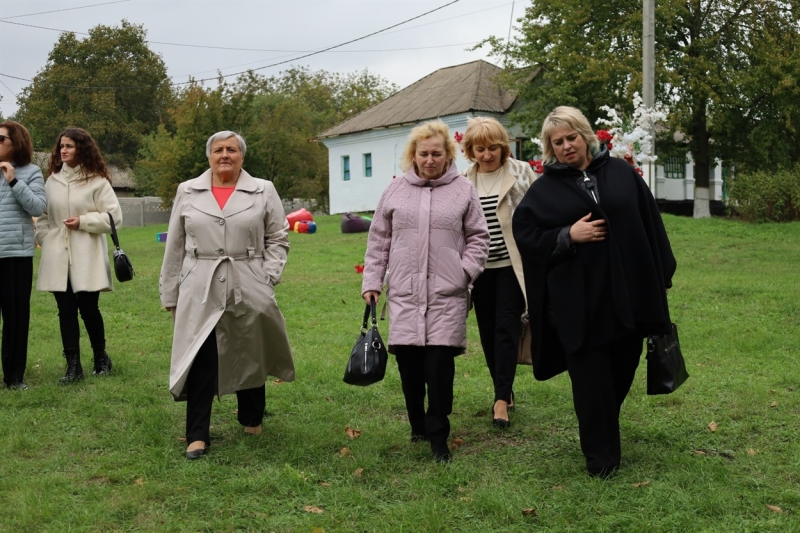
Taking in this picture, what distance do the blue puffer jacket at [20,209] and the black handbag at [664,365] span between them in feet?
16.3


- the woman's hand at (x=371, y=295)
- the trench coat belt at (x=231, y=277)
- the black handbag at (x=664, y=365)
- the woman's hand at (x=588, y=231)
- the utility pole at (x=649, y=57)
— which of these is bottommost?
the black handbag at (x=664, y=365)

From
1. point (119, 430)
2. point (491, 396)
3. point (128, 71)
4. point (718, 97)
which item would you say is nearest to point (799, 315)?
point (491, 396)

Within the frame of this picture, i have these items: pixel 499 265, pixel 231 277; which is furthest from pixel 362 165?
pixel 231 277

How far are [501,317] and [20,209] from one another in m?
4.08

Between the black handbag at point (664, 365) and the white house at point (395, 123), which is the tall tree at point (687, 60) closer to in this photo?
the white house at point (395, 123)

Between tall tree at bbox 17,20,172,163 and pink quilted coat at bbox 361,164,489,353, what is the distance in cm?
6077

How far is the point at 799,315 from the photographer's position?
9.98m

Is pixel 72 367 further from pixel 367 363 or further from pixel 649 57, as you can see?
pixel 649 57

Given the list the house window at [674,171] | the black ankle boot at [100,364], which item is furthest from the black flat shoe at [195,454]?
the house window at [674,171]

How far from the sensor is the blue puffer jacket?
705 centimetres

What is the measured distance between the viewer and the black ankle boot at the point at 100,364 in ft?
25.2

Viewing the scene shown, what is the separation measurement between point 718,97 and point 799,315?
2092cm

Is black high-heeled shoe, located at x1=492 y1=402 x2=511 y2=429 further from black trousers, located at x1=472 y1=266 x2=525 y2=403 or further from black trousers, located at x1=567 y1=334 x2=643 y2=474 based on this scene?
black trousers, located at x1=567 y1=334 x2=643 y2=474

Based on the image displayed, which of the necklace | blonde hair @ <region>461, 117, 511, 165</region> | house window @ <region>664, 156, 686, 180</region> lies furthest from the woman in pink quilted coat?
house window @ <region>664, 156, 686, 180</region>
